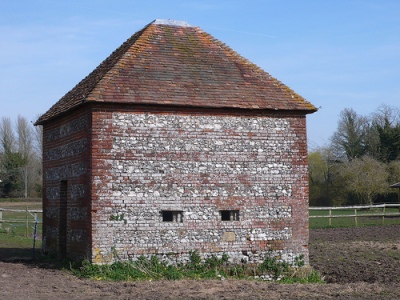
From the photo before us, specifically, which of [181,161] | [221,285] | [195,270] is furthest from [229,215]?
[221,285]

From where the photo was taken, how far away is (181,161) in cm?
1767

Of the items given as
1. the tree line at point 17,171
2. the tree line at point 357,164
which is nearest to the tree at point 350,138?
the tree line at point 357,164

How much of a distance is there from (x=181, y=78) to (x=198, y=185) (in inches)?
125

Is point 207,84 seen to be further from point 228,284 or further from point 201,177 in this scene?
point 228,284

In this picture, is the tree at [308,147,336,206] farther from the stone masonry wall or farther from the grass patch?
the grass patch

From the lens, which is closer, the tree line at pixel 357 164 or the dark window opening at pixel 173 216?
the dark window opening at pixel 173 216

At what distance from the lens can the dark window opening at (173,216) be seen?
1748 centimetres

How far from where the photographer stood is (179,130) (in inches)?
698

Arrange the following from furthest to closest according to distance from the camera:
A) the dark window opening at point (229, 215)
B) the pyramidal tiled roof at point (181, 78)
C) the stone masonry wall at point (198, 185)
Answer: the dark window opening at point (229, 215)
the pyramidal tiled roof at point (181, 78)
the stone masonry wall at point (198, 185)

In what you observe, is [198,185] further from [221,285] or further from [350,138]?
[350,138]

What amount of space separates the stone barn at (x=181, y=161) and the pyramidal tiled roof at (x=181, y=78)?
0.12 feet

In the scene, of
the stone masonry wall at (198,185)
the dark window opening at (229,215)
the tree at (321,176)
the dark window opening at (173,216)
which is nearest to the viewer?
the stone masonry wall at (198,185)

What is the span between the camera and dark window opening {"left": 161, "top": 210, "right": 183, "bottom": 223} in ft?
57.4

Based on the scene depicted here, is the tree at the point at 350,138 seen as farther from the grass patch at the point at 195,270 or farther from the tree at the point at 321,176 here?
the grass patch at the point at 195,270
